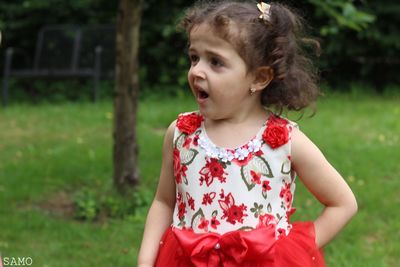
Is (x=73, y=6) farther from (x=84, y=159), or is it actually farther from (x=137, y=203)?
(x=137, y=203)

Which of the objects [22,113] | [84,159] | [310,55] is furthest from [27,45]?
[310,55]

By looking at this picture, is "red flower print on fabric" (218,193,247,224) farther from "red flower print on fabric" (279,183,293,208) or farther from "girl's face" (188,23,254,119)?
"girl's face" (188,23,254,119)

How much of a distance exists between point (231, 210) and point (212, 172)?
0.12 metres

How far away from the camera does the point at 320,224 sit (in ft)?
7.33

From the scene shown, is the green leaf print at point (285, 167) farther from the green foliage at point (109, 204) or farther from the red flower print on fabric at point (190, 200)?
the green foliage at point (109, 204)

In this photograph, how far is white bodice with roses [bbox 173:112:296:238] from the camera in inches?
84.2

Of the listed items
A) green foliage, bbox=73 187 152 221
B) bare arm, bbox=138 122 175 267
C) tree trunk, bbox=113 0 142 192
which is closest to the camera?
bare arm, bbox=138 122 175 267

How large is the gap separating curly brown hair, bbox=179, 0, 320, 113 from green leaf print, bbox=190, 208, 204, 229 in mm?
375

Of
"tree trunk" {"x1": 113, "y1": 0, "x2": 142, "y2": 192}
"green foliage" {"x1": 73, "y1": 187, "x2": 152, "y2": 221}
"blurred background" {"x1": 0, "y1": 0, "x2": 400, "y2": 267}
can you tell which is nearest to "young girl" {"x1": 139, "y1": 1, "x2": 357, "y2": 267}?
"blurred background" {"x1": 0, "y1": 0, "x2": 400, "y2": 267}

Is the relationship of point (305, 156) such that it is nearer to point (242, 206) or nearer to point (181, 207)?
point (242, 206)

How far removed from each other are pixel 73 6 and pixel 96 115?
3.68 m

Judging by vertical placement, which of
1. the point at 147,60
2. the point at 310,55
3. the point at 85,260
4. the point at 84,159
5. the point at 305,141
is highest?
the point at 310,55

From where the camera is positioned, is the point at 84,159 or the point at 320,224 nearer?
the point at 320,224

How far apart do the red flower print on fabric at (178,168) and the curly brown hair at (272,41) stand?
0.30 meters
